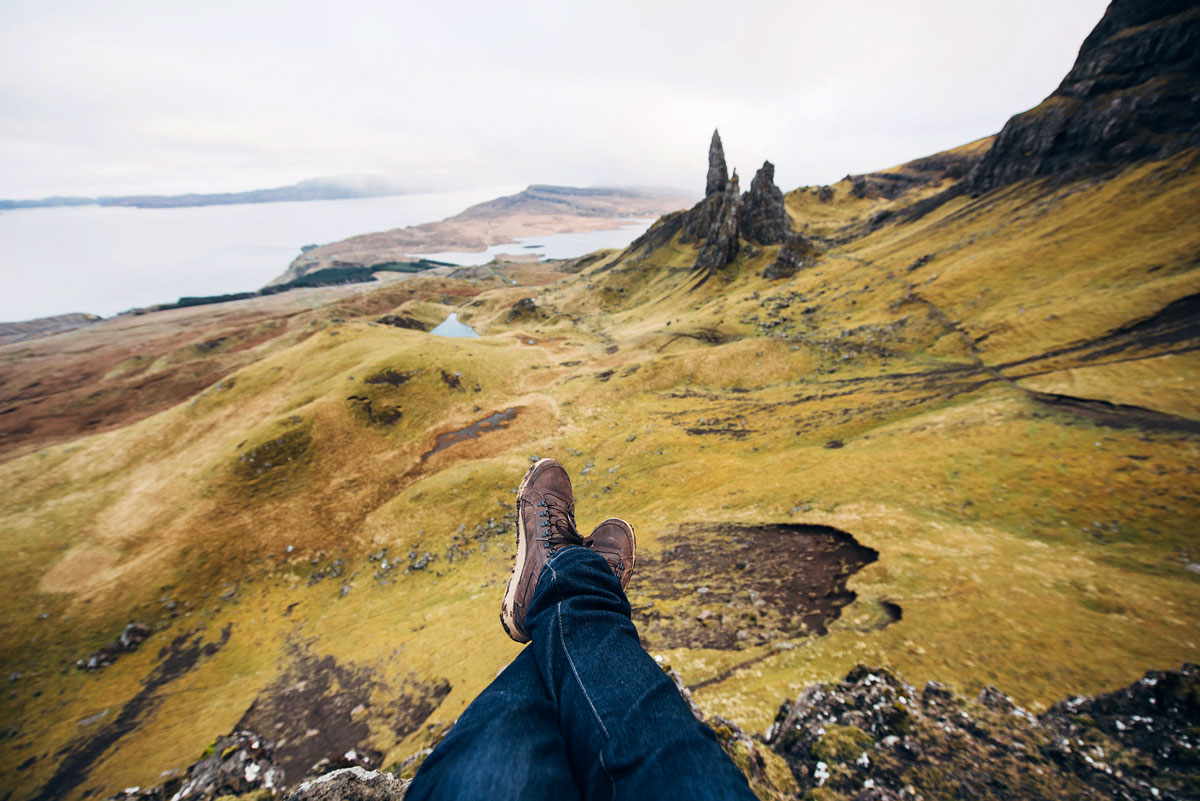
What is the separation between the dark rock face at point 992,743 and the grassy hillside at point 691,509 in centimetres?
70

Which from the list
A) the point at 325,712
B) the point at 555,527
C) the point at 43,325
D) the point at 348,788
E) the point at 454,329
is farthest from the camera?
the point at 43,325

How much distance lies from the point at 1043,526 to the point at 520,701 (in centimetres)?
1981

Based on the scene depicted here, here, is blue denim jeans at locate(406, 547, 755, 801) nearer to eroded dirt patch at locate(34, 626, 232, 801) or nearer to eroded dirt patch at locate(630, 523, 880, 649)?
eroded dirt patch at locate(630, 523, 880, 649)

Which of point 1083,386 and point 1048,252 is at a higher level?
point 1048,252

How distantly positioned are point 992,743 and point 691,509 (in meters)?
15.5

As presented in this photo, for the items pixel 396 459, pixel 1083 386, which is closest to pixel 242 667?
pixel 396 459

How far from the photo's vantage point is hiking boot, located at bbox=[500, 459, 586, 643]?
6783 mm

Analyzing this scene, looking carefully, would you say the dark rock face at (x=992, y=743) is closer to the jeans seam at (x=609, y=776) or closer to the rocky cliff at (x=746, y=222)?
the jeans seam at (x=609, y=776)

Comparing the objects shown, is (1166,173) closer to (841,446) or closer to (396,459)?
(841,446)

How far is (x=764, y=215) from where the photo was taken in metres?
100

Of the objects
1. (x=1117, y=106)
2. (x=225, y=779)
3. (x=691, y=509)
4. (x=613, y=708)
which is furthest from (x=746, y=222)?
(x=225, y=779)

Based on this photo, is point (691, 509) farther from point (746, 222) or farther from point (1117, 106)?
point (1117, 106)

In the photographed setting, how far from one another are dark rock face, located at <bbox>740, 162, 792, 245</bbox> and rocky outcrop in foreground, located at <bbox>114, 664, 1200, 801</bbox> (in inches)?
4226

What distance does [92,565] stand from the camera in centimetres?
2409
